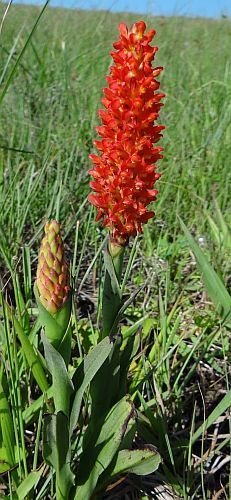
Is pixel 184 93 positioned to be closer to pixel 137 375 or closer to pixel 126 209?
pixel 137 375

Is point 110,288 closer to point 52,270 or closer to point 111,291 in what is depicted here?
point 111,291

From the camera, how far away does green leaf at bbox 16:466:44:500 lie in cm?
98

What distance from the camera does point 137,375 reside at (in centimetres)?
136

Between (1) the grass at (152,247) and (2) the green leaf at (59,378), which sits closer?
(2) the green leaf at (59,378)

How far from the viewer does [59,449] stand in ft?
2.98

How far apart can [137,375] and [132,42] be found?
823 mm

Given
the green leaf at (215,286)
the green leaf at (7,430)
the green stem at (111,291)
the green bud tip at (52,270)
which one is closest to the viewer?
the green bud tip at (52,270)

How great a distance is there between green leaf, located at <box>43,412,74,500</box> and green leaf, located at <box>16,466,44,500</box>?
0.04 meters

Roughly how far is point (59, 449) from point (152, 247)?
108cm

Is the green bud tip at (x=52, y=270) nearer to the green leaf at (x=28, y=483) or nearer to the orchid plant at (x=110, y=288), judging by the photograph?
the orchid plant at (x=110, y=288)

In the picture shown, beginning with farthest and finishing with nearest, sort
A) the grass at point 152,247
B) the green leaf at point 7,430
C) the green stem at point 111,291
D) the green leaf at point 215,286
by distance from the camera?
1. the green leaf at point 215,286
2. the grass at point 152,247
3. the green leaf at point 7,430
4. the green stem at point 111,291

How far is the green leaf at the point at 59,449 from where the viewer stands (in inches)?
34.1

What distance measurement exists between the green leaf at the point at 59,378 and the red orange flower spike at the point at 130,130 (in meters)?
0.23

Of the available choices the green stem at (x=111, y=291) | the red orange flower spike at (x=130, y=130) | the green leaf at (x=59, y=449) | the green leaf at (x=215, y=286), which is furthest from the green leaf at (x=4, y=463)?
the green leaf at (x=215, y=286)
